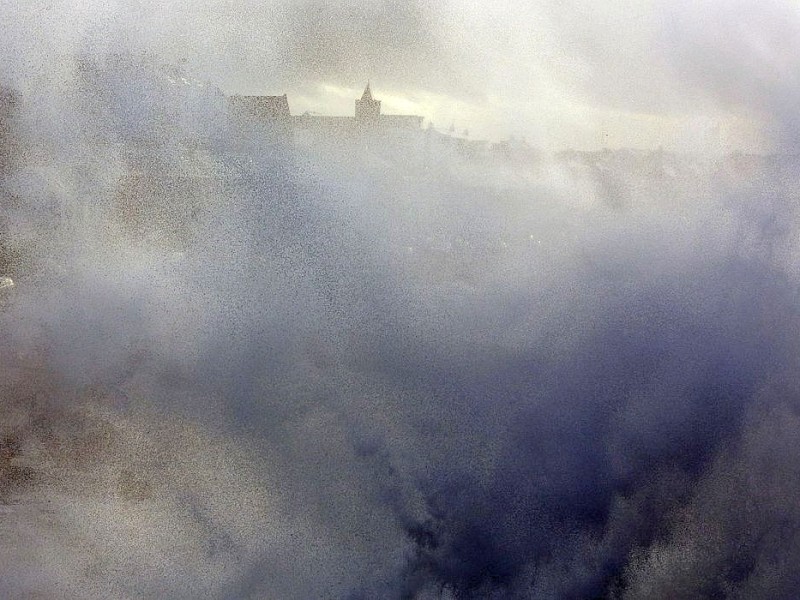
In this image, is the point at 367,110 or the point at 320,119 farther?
the point at 367,110

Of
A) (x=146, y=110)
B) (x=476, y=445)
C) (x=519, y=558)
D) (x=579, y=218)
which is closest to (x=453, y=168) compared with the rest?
(x=579, y=218)

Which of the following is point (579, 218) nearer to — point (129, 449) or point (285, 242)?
point (285, 242)

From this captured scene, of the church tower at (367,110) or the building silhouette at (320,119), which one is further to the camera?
the church tower at (367,110)

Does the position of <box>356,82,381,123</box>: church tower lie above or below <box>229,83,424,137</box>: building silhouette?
above

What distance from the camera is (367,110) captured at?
23.2 metres

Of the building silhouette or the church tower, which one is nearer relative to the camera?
the building silhouette

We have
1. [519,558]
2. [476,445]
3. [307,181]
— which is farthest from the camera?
[307,181]

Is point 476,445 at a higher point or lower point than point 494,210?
lower

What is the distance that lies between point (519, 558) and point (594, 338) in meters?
4.71

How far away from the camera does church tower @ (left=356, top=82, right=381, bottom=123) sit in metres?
21.2

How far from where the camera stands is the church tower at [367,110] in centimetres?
2125

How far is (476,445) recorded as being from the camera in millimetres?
8445

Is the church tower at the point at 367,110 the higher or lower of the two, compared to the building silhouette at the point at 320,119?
higher

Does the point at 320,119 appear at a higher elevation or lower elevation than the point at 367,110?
lower
